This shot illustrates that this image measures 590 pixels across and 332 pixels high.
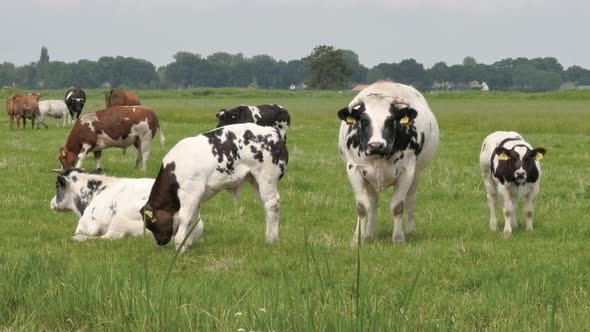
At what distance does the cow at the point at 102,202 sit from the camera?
10.2 meters

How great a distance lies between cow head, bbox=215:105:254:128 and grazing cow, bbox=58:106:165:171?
1.70 m

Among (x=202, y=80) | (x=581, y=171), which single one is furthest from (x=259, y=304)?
(x=202, y=80)

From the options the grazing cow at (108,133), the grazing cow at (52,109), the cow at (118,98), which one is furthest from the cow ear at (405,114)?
the grazing cow at (52,109)

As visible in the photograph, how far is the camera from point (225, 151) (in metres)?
9.17

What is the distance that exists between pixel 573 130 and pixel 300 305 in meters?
30.6

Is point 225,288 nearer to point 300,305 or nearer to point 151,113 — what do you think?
point 300,305

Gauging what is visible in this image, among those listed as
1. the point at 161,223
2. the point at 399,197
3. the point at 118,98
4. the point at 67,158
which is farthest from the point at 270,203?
the point at 118,98

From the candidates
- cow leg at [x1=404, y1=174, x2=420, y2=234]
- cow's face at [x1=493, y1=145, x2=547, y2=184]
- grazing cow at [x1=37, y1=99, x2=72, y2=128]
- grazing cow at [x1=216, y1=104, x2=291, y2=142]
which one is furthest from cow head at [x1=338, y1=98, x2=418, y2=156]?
grazing cow at [x1=37, y1=99, x2=72, y2=128]

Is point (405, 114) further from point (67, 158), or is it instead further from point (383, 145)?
point (67, 158)

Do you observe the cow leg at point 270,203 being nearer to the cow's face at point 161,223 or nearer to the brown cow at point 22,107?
the cow's face at point 161,223

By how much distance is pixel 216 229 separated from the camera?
35.0ft

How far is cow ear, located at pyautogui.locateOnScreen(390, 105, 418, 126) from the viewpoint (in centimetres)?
903

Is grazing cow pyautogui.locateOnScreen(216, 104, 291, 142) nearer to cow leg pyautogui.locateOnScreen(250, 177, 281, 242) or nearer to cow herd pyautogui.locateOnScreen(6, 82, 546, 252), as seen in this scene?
cow herd pyautogui.locateOnScreen(6, 82, 546, 252)

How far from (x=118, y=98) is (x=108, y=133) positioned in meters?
14.8
